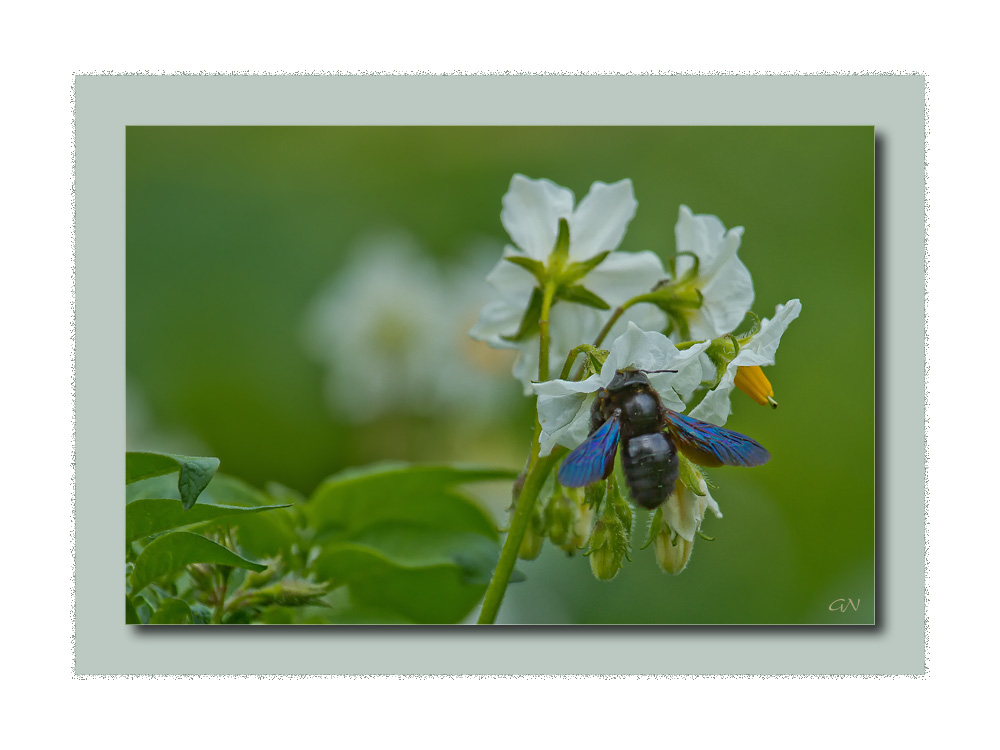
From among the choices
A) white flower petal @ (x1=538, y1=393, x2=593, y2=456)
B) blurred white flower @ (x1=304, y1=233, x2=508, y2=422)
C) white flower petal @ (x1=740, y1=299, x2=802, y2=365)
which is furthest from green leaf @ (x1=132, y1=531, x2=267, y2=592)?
blurred white flower @ (x1=304, y1=233, x2=508, y2=422)

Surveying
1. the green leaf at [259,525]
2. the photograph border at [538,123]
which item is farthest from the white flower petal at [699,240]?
the green leaf at [259,525]

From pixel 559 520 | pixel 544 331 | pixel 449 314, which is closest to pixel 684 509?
pixel 559 520

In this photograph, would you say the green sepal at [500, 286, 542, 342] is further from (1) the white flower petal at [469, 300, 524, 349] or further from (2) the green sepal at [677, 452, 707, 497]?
(2) the green sepal at [677, 452, 707, 497]

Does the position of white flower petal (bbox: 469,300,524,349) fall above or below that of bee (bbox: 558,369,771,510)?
above

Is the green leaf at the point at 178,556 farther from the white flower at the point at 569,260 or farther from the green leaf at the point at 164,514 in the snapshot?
the white flower at the point at 569,260

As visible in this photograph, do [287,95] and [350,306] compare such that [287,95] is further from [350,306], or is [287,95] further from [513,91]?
[350,306]

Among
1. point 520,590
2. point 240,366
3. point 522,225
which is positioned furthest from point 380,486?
point 240,366

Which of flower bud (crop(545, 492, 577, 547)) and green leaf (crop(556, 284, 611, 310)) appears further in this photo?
green leaf (crop(556, 284, 611, 310))
